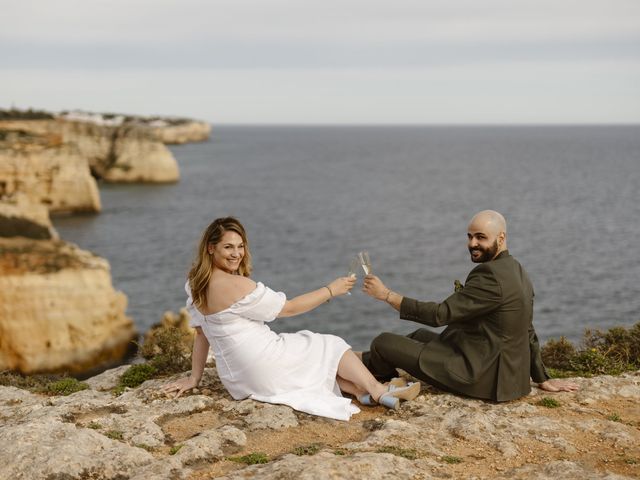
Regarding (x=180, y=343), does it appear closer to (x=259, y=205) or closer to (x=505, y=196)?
(x=259, y=205)

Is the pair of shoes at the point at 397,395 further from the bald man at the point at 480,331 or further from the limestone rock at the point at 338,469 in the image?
the limestone rock at the point at 338,469

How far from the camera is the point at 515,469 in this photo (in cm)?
691

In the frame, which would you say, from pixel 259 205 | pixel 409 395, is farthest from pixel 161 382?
pixel 259 205

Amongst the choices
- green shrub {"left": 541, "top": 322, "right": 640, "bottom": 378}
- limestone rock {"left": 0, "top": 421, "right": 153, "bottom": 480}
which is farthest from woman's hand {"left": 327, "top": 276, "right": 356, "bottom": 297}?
green shrub {"left": 541, "top": 322, "right": 640, "bottom": 378}

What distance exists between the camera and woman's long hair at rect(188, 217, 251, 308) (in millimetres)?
8242

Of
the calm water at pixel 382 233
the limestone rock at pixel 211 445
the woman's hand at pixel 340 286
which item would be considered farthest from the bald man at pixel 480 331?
the calm water at pixel 382 233

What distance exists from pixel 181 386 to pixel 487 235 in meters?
4.64

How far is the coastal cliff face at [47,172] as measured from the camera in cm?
5869

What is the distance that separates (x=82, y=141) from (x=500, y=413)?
303ft

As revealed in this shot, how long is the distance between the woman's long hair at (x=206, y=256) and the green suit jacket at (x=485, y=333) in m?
2.35

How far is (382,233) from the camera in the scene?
63.3 metres

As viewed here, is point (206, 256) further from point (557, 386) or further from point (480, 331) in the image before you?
point (557, 386)

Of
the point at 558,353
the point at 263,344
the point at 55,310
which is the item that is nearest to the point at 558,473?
the point at 263,344

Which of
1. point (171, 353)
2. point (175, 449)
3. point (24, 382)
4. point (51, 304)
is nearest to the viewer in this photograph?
point (175, 449)
